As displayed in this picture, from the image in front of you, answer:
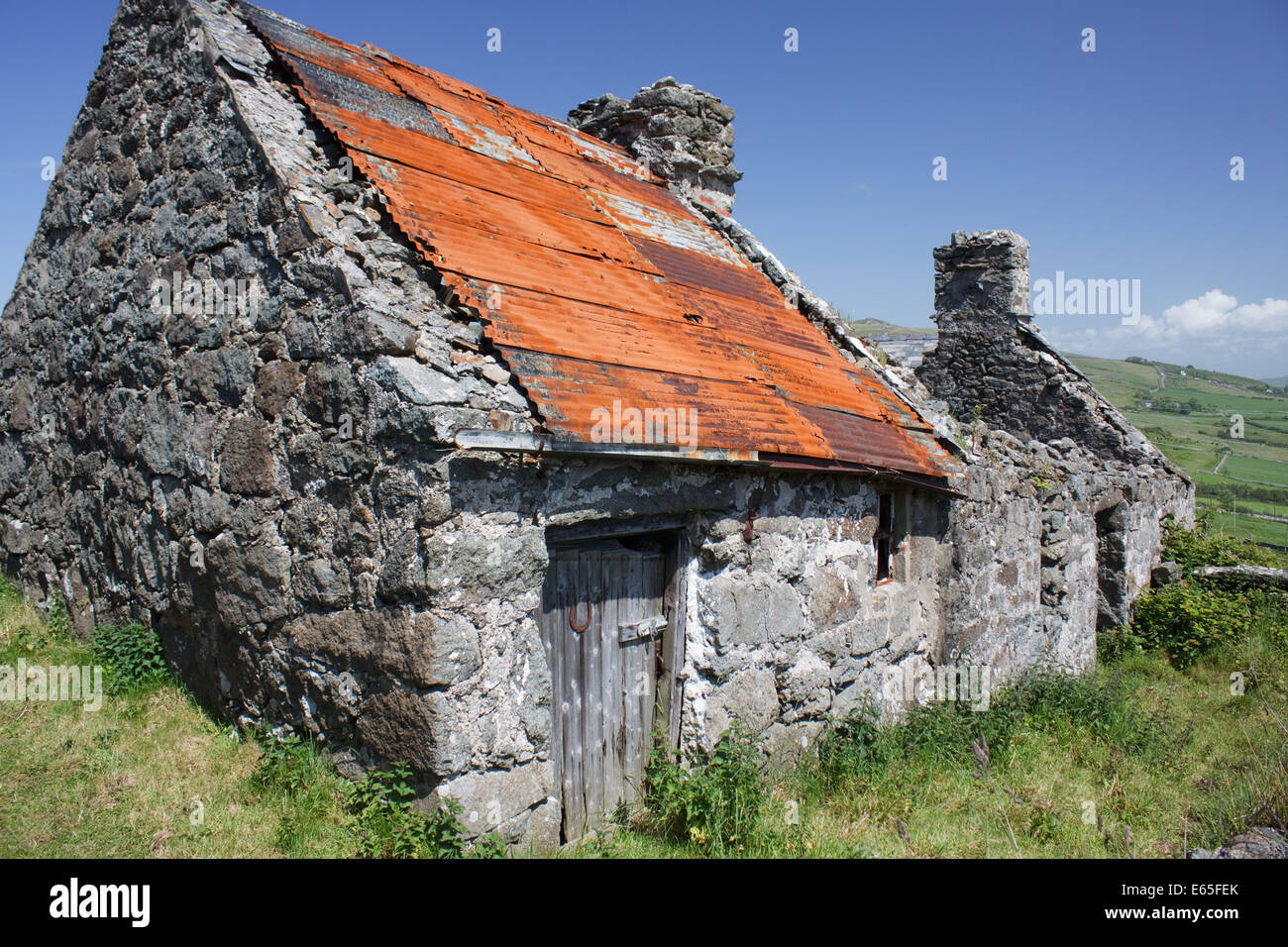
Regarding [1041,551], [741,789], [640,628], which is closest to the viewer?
[741,789]

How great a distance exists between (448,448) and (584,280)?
6.29 feet

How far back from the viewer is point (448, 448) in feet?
11.4

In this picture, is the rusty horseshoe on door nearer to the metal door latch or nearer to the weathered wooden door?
the weathered wooden door

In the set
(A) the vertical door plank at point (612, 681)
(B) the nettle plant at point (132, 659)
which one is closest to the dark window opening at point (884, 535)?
(A) the vertical door plank at point (612, 681)

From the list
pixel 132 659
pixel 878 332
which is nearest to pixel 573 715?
pixel 132 659

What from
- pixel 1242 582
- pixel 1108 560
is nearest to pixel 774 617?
pixel 1108 560

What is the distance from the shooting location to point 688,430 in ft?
13.9

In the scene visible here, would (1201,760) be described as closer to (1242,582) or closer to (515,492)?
(1242,582)

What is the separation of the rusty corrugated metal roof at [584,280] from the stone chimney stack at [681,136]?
1079 mm

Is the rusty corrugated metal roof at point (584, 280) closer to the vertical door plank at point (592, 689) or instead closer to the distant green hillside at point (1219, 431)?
the vertical door plank at point (592, 689)

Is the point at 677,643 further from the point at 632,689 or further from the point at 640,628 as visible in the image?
A: the point at 632,689

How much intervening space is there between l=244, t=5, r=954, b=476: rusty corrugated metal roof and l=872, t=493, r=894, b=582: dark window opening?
402 mm

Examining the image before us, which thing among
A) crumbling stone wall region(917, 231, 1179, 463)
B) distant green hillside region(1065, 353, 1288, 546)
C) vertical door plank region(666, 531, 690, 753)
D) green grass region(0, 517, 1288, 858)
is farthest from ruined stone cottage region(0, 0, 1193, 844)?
distant green hillside region(1065, 353, 1288, 546)

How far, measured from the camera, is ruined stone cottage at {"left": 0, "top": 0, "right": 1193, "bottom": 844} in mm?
3709
